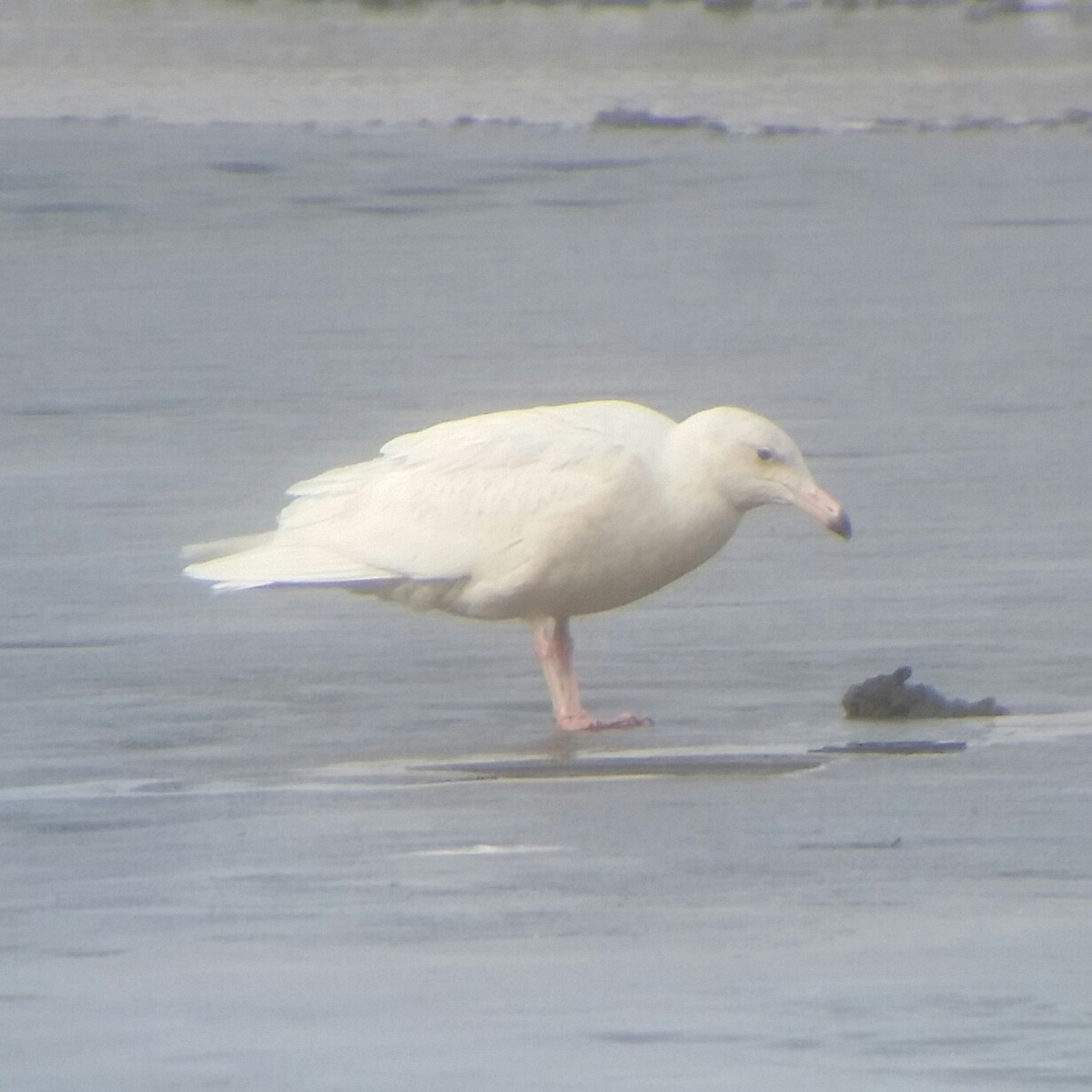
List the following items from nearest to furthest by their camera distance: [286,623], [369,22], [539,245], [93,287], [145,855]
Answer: [145,855]
[286,623]
[93,287]
[539,245]
[369,22]

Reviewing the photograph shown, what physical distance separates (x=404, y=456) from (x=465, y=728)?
0.98 meters

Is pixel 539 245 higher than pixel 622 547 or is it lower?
lower

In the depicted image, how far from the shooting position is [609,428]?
9.27 meters

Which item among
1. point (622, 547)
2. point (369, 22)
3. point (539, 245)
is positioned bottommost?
point (369, 22)

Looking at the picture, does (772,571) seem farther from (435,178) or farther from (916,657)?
(435,178)

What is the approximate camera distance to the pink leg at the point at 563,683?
909 centimetres

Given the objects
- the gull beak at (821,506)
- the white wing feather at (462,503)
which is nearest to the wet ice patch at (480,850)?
the white wing feather at (462,503)

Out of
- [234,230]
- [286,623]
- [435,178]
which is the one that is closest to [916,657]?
[286,623]

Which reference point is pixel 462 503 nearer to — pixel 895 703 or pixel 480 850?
pixel 895 703

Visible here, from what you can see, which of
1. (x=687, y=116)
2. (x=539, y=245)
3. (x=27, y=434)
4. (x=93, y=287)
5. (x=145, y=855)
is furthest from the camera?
(x=687, y=116)

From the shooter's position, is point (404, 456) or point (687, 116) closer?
point (404, 456)

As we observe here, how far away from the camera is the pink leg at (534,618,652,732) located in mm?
9094

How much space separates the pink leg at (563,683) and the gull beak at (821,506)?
2.34ft

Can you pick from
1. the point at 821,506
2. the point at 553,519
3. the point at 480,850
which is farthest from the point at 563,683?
the point at 480,850
